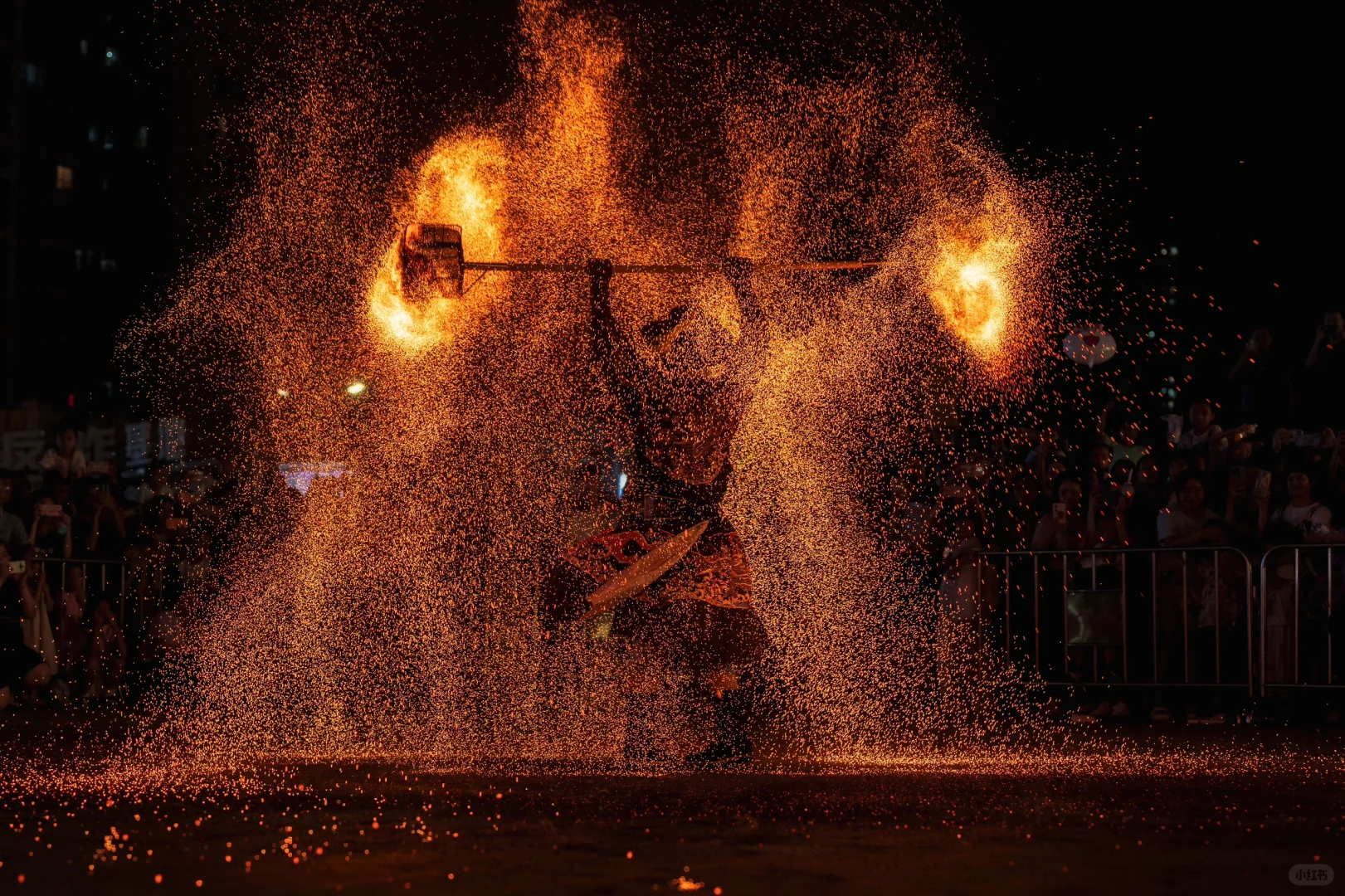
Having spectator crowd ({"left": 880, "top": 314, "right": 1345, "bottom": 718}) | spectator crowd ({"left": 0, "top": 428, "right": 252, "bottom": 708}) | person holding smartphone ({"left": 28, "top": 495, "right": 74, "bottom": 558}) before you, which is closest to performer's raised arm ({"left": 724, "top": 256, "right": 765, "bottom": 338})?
spectator crowd ({"left": 880, "top": 314, "right": 1345, "bottom": 718})

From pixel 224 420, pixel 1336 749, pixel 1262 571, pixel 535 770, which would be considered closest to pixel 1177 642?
pixel 1262 571

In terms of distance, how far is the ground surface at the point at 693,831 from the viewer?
437 cm

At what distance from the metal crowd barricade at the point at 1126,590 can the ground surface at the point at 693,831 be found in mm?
2827

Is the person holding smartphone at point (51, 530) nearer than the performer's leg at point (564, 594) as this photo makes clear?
No

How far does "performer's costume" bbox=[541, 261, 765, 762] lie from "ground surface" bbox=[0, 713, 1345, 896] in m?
0.38

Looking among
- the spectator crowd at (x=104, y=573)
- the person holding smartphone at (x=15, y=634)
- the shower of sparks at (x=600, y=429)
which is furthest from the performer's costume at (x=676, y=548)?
the spectator crowd at (x=104, y=573)

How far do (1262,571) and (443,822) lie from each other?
6.20 meters

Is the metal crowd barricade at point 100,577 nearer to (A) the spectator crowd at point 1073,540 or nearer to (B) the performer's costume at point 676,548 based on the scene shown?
(A) the spectator crowd at point 1073,540

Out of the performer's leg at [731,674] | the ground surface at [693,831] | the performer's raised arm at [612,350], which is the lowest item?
the ground surface at [693,831]

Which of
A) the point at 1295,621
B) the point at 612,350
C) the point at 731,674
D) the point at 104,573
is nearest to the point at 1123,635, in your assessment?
the point at 1295,621

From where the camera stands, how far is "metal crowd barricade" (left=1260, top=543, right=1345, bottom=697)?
31.7ft

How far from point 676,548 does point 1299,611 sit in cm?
488

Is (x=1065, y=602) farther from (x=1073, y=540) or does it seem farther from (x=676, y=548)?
(x=676, y=548)

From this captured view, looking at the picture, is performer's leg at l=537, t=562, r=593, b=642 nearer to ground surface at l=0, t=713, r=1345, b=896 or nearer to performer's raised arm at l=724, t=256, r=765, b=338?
ground surface at l=0, t=713, r=1345, b=896
